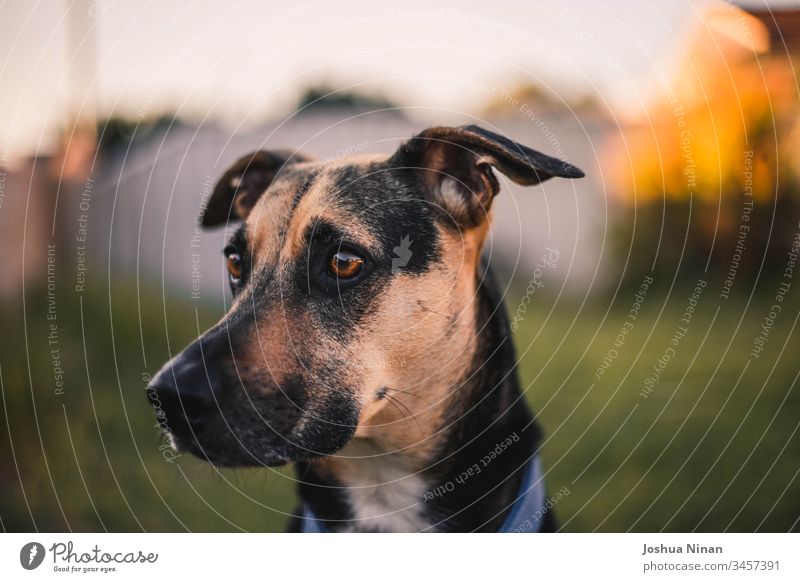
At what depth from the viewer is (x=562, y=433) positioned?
548 cm

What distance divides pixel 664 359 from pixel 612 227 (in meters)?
1.57

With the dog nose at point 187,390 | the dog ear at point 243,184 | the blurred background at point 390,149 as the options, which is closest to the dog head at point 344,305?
the dog nose at point 187,390

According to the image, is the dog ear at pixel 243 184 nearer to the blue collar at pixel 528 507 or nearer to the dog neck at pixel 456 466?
the dog neck at pixel 456 466

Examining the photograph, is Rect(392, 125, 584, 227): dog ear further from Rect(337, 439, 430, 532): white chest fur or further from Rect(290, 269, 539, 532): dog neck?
Rect(337, 439, 430, 532): white chest fur

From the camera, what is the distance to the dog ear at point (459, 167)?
297cm

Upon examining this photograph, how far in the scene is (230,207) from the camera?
381cm

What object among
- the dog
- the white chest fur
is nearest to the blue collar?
the dog

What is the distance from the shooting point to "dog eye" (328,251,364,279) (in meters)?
2.92

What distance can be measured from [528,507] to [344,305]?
1.28 metres

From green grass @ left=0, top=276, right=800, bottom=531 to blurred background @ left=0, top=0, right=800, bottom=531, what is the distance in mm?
18

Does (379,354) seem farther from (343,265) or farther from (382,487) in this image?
(382,487)
